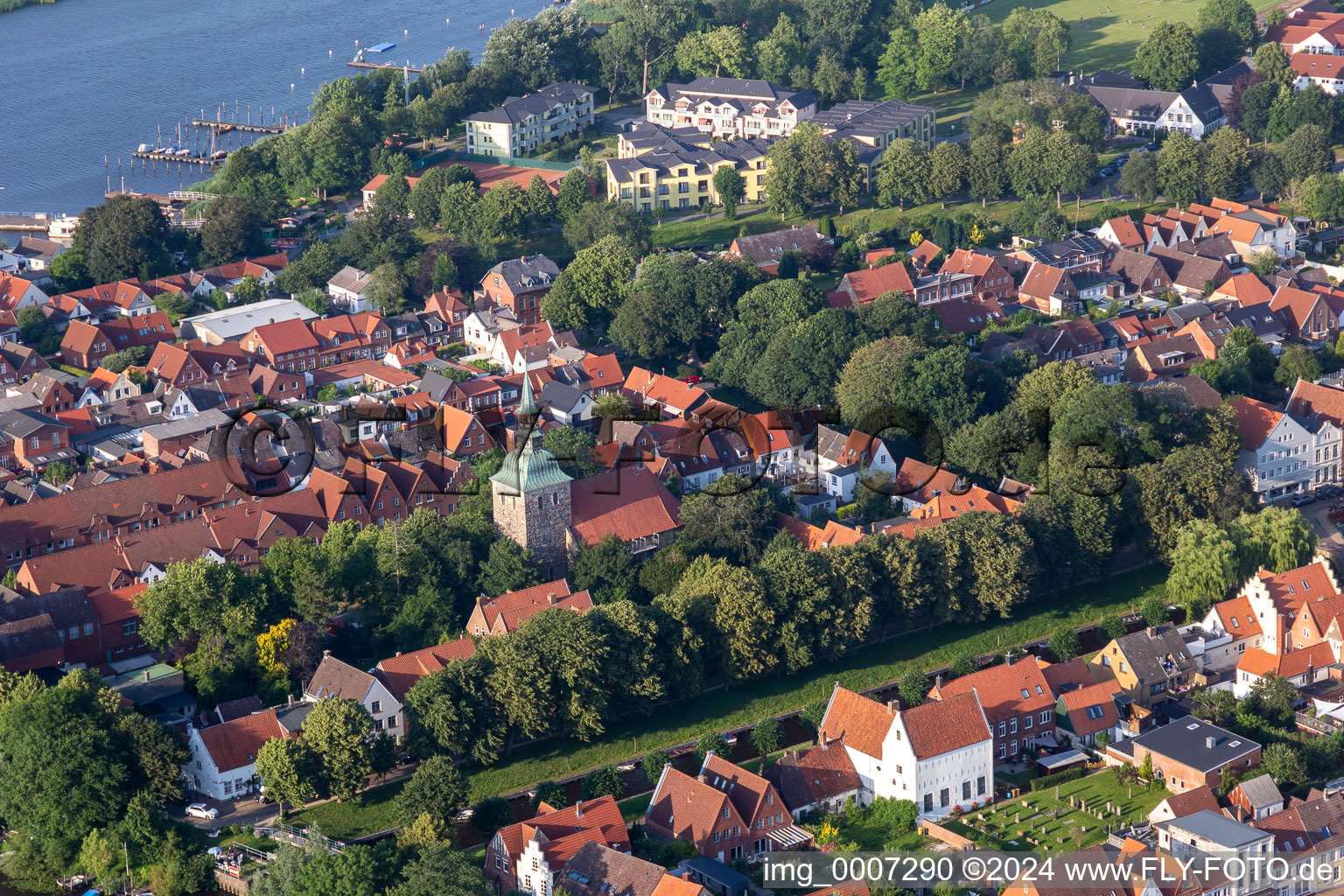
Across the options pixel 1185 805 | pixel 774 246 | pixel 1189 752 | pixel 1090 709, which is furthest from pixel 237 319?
pixel 1185 805

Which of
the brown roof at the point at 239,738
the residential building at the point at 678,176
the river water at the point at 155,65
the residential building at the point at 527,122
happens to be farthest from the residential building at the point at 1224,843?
the river water at the point at 155,65

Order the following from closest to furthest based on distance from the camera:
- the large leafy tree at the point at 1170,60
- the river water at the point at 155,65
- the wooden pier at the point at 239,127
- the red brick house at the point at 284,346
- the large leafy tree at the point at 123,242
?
the red brick house at the point at 284,346
the large leafy tree at the point at 123,242
the large leafy tree at the point at 1170,60
the river water at the point at 155,65
the wooden pier at the point at 239,127

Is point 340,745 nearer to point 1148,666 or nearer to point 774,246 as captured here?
point 1148,666

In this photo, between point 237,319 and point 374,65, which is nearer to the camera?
point 237,319

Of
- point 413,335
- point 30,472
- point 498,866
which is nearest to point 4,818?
point 498,866

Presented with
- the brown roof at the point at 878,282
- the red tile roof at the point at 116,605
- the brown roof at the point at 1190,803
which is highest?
the red tile roof at the point at 116,605

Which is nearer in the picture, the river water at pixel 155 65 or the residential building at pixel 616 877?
the residential building at pixel 616 877

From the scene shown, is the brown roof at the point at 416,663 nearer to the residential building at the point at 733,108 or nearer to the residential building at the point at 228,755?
the residential building at the point at 228,755
